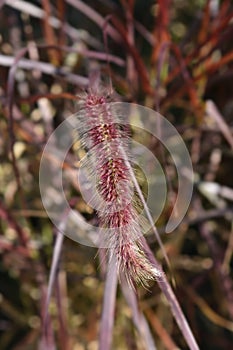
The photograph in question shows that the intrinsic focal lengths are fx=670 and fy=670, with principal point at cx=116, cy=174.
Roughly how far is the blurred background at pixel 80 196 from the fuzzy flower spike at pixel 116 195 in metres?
0.35

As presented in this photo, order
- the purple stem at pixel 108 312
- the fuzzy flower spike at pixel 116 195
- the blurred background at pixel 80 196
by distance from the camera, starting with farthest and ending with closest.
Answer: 1. the blurred background at pixel 80 196
2. the purple stem at pixel 108 312
3. the fuzzy flower spike at pixel 116 195

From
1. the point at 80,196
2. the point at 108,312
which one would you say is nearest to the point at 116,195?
the point at 108,312

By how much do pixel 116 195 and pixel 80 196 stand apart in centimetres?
48

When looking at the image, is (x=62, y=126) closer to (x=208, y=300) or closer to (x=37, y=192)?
(x=37, y=192)

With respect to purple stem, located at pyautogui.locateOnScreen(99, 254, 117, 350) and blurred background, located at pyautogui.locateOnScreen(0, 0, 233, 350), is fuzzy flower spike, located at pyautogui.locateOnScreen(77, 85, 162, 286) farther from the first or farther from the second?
blurred background, located at pyautogui.locateOnScreen(0, 0, 233, 350)

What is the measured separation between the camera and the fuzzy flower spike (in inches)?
19.4

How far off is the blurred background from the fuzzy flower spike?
35 cm

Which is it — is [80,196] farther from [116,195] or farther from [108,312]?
[116,195]

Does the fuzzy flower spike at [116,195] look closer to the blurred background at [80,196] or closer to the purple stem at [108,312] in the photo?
the purple stem at [108,312]

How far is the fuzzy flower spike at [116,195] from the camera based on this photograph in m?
0.49

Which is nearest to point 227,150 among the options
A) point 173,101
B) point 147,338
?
point 173,101

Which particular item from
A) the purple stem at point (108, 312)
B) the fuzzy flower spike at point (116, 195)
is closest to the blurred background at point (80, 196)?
the purple stem at point (108, 312)

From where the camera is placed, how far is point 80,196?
0.97m

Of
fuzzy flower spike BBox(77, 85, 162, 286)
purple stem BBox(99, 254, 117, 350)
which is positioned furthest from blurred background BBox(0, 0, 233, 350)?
fuzzy flower spike BBox(77, 85, 162, 286)
